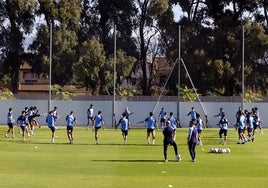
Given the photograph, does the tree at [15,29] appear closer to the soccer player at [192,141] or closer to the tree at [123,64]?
the tree at [123,64]

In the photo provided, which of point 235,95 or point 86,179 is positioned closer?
point 86,179


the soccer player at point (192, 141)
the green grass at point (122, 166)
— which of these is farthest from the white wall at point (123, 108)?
the soccer player at point (192, 141)

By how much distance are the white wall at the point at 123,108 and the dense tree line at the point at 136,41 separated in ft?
12.4

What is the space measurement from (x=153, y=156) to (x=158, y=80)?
165ft

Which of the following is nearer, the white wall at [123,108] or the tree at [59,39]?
the white wall at [123,108]

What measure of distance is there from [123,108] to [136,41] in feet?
45.2

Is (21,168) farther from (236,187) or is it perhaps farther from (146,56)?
(146,56)

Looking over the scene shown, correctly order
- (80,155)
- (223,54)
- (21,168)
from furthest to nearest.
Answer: (223,54), (80,155), (21,168)

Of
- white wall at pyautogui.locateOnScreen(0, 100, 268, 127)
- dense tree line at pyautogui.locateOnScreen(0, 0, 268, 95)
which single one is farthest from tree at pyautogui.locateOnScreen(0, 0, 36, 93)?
white wall at pyautogui.locateOnScreen(0, 100, 268, 127)

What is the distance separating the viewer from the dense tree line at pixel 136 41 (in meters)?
72.6

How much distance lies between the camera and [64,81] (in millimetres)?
77250

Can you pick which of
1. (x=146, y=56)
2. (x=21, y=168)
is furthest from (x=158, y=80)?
(x=21, y=168)

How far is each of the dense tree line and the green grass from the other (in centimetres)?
3122

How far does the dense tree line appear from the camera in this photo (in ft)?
238
